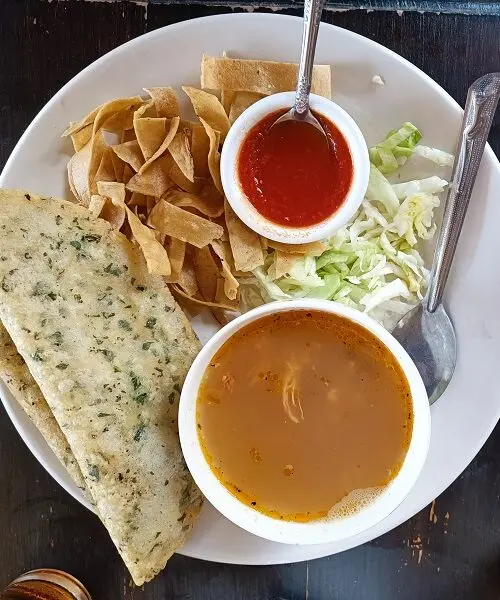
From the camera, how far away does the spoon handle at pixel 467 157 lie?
1.83 metres

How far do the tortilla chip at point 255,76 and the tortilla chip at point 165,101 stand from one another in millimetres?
95

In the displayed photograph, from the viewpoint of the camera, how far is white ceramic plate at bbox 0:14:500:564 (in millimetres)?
1889

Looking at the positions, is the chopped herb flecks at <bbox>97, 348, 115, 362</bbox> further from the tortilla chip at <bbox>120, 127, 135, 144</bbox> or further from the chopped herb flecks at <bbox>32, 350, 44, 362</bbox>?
the tortilla chip at <bbox>120, 127, 135, 144</bbox>

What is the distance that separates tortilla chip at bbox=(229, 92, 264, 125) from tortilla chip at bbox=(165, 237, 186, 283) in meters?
0.35

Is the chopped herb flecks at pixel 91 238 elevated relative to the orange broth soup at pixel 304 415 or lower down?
elevated

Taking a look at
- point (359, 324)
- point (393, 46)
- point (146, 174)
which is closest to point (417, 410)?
point (359, 324)

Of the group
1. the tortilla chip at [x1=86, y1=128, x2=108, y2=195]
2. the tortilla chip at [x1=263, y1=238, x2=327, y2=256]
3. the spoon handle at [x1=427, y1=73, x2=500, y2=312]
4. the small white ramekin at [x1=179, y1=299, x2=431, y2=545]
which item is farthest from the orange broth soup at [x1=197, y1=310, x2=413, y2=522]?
the tortilla chip at [x1=86, y1=128, x2=108, y2=195]

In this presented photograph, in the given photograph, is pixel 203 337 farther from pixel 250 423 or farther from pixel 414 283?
pixel 414 283

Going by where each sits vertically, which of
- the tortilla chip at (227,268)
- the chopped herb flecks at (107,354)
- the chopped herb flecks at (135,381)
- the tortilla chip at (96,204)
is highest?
the tortilla chip at (96,204)

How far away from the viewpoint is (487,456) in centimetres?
218

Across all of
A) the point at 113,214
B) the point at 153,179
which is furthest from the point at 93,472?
the point at 153,179

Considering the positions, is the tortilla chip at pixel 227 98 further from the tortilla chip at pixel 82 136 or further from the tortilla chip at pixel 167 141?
the tortilla chip at pixel 82 136

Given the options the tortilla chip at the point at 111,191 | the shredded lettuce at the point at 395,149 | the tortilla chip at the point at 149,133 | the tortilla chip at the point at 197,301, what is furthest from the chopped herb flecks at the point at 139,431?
the shredded lettuce at the point at 395,149

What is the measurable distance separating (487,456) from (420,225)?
75 cm
